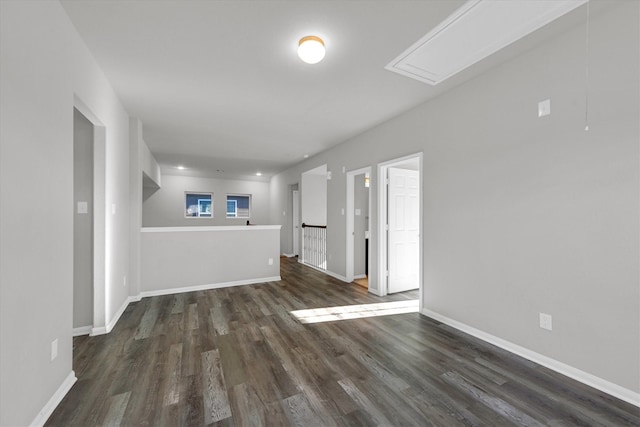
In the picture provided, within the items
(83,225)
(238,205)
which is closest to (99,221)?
(83,225)

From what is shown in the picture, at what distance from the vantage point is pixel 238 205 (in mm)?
10078

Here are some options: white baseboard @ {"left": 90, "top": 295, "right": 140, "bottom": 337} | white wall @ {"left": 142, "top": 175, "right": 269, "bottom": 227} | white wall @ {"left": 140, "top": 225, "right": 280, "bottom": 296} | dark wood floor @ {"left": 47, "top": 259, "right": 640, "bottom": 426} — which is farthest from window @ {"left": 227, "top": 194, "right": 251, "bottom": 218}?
dark wood floor @ {"left": 47, "top": 259, "right": 640, "bottom": 426}

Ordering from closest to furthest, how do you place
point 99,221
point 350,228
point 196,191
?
point 99,221
point 350,228
point 196,191

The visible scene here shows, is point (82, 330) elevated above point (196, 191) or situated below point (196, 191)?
below

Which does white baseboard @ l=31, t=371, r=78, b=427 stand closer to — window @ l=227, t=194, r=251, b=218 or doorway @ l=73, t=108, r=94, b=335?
doorway @ l=73, t=108, r=94, b=335

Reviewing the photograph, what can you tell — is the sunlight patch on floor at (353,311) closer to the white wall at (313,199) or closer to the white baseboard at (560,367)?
the white baseboard at (560,367)

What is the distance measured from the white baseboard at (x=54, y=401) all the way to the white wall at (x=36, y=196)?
0.04 ft

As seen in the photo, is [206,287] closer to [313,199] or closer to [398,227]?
[398,227]

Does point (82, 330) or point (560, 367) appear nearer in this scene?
point (560, 367)

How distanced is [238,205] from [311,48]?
8.62 metres

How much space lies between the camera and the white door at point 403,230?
14.1 feet

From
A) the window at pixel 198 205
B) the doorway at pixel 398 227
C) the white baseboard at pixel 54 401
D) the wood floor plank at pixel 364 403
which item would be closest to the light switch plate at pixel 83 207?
the white baseboard at pixel 54 401

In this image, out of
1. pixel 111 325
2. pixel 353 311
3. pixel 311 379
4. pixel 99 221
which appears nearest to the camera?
pixel 311 379

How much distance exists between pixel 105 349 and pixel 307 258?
5.00 m
